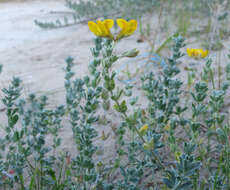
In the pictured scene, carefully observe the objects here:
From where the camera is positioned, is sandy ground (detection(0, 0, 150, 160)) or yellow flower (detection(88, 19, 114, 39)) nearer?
yellow flower (detection(88, 19, 114, 39))

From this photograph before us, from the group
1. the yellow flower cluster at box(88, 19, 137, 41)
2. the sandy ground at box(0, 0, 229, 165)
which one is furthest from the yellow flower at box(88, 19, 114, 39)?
the sandy ground at box(0, 0, 229, 165)

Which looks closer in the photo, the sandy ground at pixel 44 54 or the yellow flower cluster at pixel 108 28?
the yellow flower cluster at pixel 108 28

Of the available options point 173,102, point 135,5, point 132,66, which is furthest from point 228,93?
point 135,5

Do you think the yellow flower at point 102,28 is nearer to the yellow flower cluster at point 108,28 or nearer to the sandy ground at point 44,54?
the yellow flower cluster at point 108,28

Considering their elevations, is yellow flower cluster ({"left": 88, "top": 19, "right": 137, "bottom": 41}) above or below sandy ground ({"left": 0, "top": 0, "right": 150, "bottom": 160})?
above

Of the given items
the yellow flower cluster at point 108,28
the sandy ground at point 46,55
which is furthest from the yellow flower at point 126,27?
the sandy ground at point 46,55

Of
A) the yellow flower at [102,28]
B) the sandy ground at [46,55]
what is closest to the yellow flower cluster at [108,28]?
the yellow flower at [102,28]

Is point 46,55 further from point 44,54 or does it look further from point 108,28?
point 108,28

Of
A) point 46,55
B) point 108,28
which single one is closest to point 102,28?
point 108,28

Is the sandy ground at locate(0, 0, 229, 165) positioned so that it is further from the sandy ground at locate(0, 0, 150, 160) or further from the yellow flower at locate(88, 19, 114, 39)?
the yellow flower at locate(88, 19, 114, 39)

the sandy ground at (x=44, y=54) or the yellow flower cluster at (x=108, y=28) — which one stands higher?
the yellow flower cluster at (x=108, y=28)

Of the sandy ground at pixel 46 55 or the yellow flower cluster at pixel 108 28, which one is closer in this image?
the yellow flower cluster at pixel 108 28

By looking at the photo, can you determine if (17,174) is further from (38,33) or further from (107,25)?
(38,33)

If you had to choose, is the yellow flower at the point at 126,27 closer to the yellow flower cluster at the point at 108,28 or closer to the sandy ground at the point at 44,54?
the yellow flower cluster at the point at 108,28
